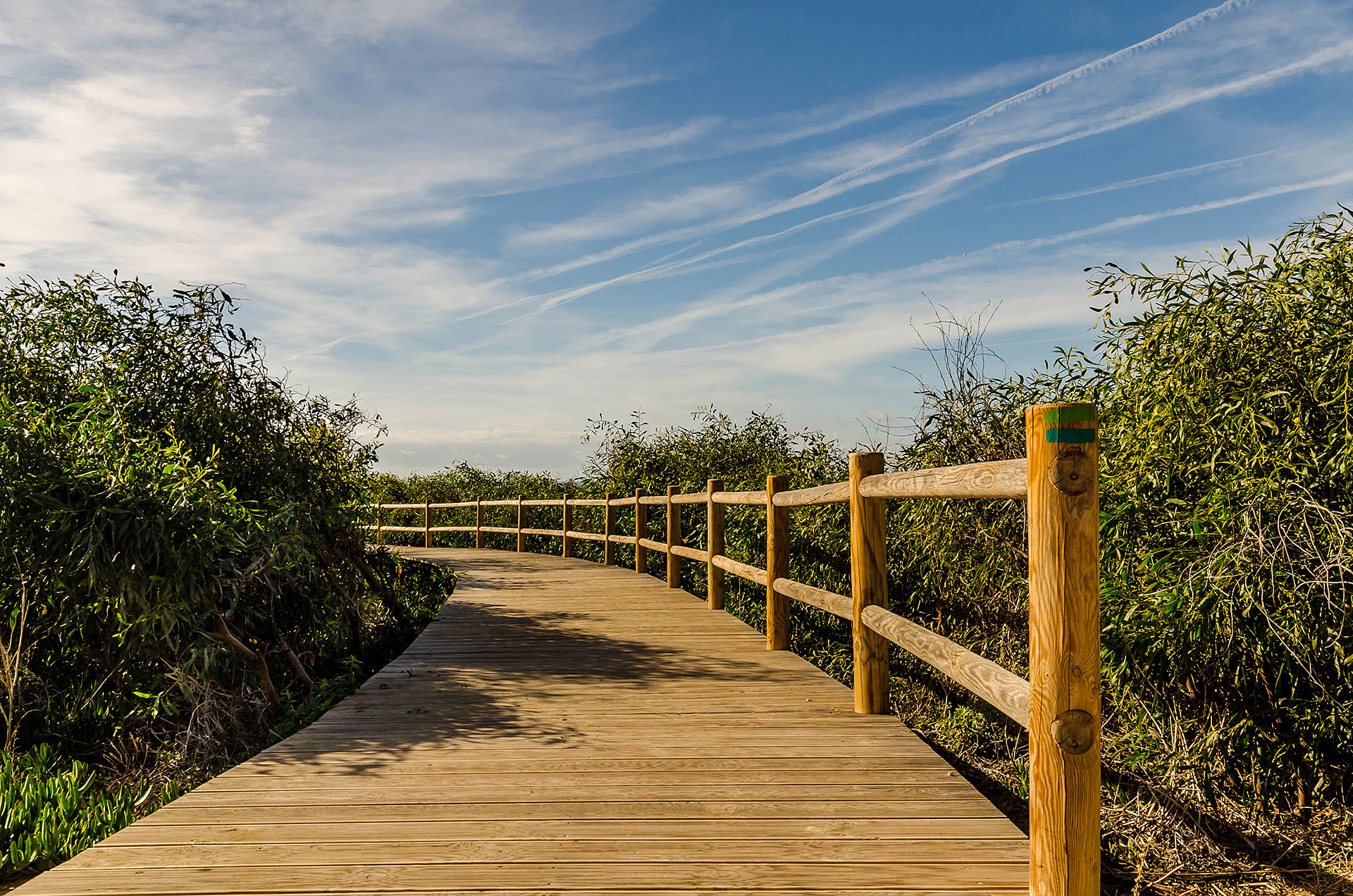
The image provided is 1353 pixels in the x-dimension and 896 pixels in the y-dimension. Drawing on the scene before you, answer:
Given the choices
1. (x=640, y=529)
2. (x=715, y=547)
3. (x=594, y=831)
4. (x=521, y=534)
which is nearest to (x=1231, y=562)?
(x=594, y=831)

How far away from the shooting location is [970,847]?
2584 mm

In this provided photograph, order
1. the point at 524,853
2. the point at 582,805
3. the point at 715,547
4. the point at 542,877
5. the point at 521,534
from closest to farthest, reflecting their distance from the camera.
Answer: the point at 542,877
the point at 524,853
the point at 582,805
the point at 715,547
the point at 521,534

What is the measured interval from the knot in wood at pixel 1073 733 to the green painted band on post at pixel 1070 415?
0.72 m

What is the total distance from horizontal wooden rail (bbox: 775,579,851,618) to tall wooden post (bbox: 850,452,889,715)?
0.53ft

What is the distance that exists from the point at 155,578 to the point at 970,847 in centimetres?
436

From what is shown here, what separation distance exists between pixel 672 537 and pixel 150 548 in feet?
16.8

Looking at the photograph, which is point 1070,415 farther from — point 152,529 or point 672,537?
point 672,537

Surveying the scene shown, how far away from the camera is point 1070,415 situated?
2.17 meters

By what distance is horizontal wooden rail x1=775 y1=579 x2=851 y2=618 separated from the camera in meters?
4.28

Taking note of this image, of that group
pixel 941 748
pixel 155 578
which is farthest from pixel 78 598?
pixel 941 748

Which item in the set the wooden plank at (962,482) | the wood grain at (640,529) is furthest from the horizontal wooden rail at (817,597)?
Answer: the wood grain at (640,529)

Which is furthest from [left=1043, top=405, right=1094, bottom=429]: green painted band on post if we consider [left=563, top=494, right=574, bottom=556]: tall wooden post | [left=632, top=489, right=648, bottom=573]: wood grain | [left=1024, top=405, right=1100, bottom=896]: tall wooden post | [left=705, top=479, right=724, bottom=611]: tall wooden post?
[left=563, top=494, right=574, bottom=556]: tall wooden post

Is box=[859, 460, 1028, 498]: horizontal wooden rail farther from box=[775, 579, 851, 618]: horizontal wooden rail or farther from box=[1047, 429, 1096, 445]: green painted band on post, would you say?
box=[775, 579, 851, 618]: horizontal wooden rail

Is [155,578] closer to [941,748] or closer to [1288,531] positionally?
[941,748]
